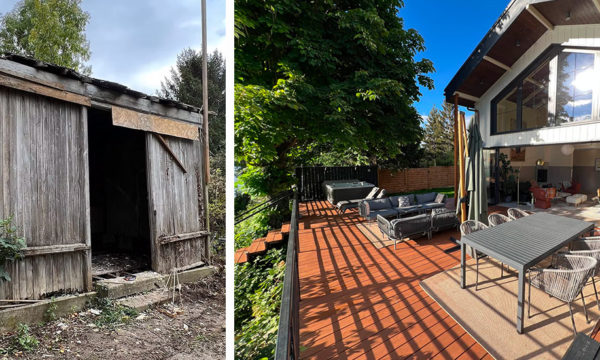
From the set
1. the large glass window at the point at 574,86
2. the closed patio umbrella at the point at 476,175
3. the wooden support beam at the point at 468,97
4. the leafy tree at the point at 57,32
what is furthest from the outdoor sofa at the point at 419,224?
the leafy tree at the point at 57,32

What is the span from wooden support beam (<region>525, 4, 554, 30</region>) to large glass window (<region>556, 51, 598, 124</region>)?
63 cm

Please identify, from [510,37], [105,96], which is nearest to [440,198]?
[510,37]

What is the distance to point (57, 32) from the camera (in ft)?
11.8

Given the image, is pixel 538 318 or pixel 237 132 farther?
pixel 237 132

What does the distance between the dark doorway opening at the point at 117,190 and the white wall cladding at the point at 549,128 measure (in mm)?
8092

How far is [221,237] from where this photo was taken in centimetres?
539

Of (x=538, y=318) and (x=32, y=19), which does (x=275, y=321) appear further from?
(x=32, y=19)

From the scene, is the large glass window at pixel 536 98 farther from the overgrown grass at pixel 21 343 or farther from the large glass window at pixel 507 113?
the overgrown grass at pixel 21 343

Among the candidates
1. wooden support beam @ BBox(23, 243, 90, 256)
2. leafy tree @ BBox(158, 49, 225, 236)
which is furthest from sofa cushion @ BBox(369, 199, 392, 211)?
wooden support beam @ BBox(23, 243, 90, 256)

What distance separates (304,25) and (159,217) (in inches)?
186

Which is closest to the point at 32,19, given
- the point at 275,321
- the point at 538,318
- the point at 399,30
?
the point at 275,321

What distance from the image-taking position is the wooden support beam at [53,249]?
281 cm

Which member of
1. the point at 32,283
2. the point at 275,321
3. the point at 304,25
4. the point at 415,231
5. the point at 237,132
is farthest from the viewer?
the point at 304,25

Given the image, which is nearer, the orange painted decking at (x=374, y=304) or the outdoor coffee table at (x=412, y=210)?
the orange painted decking at (x=374, y=304)
